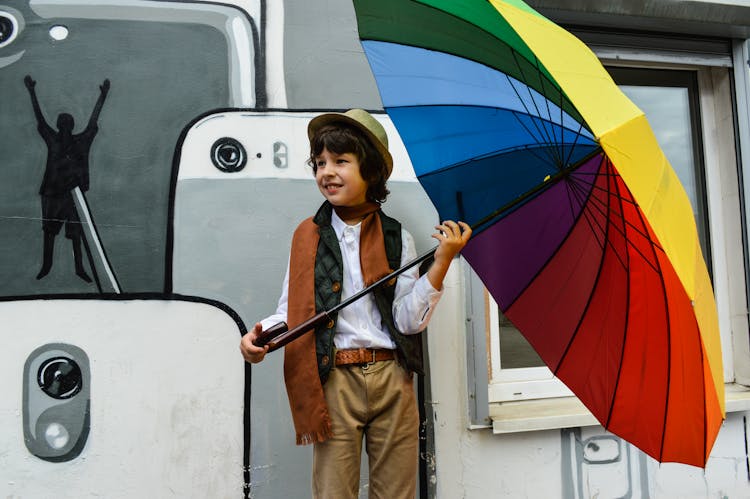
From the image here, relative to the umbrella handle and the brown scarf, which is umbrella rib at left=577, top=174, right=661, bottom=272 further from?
the umbrella handle

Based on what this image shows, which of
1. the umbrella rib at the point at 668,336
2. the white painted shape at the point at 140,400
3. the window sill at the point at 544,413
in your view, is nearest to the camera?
the umbrella rib at the point at 668,336

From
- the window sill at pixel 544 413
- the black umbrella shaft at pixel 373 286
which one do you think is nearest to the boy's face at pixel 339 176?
the black umbrella shaft at pixel 373 286

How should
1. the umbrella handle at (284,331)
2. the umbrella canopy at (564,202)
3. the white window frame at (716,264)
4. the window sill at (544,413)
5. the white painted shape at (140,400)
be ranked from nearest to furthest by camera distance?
the umbrella canopy at (564,202), the umbrella handle at (284,331), the white painted shape at (140,400), the window sill at (544,413), the white window frame at (716,264)

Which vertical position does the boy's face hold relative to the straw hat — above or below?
below

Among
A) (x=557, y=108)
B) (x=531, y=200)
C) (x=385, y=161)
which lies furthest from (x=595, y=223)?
(x=385, y=161)

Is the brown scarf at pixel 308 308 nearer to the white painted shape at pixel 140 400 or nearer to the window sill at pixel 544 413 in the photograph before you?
the white painted shape at pixel 140 400

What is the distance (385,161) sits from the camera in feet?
6.10

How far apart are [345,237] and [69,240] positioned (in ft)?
3.71

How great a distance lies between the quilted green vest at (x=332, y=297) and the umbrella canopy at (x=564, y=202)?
0.90 feet

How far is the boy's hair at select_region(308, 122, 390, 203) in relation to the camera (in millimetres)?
1758

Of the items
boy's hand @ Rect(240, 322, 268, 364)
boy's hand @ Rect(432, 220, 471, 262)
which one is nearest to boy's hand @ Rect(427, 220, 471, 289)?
boy's hand @ Rect(432, 220, 471, 262)

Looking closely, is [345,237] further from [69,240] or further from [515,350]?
[515,350]

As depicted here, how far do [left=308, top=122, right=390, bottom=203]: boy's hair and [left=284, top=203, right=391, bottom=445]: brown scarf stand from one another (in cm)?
9

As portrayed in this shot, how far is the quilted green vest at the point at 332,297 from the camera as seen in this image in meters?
1.72
